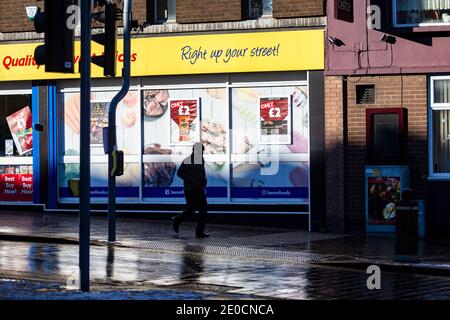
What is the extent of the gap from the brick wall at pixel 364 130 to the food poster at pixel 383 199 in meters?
0.64

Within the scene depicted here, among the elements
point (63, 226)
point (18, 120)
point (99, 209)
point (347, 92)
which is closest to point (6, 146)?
point (18, 120)

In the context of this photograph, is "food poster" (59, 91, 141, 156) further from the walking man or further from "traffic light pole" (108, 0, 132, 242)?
"traffic light pole" (108, 0, 132, 242)

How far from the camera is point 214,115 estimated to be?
22.9 m

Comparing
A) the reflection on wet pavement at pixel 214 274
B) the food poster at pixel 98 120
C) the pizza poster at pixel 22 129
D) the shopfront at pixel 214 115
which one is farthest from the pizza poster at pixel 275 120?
the pizza poster at pixel 22 129

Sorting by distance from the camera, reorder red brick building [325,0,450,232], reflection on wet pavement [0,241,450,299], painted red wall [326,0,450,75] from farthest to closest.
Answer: red brick building [325,0,450,232] → painted red wall [326,0,450,75] → reflection on wet pavement [0,241,450,299]

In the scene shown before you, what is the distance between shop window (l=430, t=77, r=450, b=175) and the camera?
70.3 ft

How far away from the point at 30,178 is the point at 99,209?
75.2 inches

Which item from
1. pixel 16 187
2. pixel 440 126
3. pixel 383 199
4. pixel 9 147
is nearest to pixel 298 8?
pixel 440 126

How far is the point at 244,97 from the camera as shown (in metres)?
22.6

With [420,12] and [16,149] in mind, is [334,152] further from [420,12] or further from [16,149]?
[16,149]

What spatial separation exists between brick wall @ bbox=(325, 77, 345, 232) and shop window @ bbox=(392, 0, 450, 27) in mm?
1768

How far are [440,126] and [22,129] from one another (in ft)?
31.4

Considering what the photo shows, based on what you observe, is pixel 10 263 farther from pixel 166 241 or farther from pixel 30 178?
pixel 30 178

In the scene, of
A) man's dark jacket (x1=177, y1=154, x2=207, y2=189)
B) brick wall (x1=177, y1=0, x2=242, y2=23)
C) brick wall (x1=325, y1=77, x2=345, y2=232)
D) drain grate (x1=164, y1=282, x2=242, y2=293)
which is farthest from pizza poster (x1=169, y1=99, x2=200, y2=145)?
drain grate (x1=164, y1=282, x2=242, y2=293)
